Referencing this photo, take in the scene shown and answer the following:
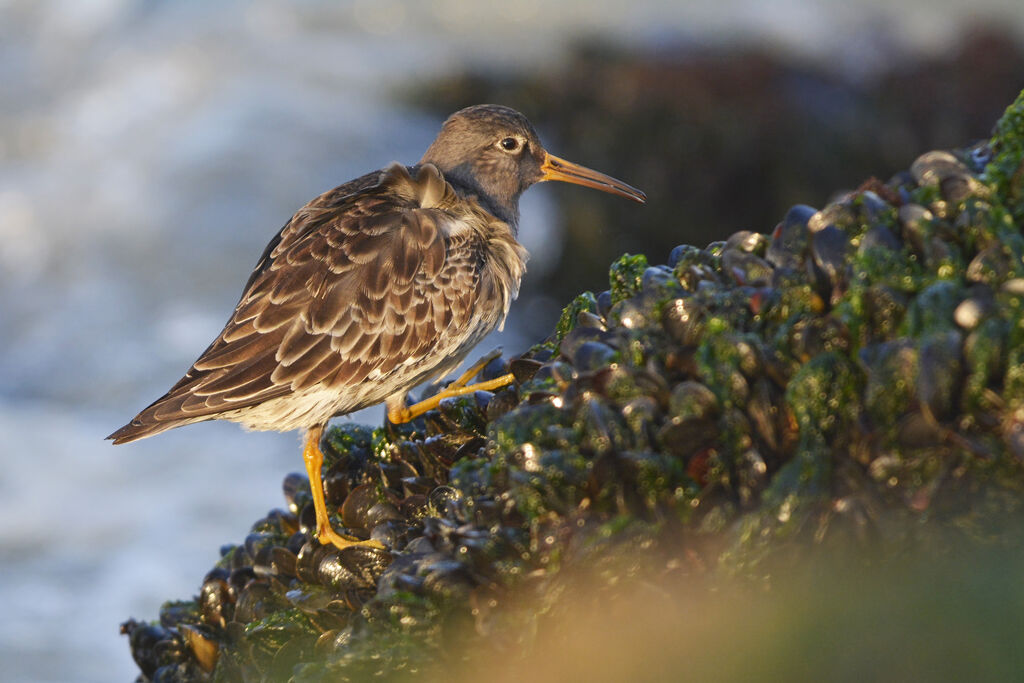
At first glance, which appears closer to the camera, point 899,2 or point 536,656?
point 536,656

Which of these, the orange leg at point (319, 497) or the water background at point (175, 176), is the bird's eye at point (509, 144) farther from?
the water background at point (175, 176)

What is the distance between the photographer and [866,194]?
3240 millimetres

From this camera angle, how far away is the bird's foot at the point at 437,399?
15.0ft

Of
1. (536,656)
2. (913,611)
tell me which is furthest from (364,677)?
(913,611)

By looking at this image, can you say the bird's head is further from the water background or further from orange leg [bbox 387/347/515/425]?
the water background

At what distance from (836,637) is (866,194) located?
1.47 m

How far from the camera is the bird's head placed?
19.4 feet

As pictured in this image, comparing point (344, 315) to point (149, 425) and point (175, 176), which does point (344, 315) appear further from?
point (175, 176)

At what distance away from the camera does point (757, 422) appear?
2.96m

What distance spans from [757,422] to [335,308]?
2.37 m

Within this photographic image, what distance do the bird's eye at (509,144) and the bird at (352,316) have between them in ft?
2.17

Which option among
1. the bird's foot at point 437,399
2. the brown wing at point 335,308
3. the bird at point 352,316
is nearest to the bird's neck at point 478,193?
the bird at point 352,316

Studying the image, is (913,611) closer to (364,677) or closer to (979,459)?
(979,459)

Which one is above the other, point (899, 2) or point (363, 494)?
point (899, 2)
